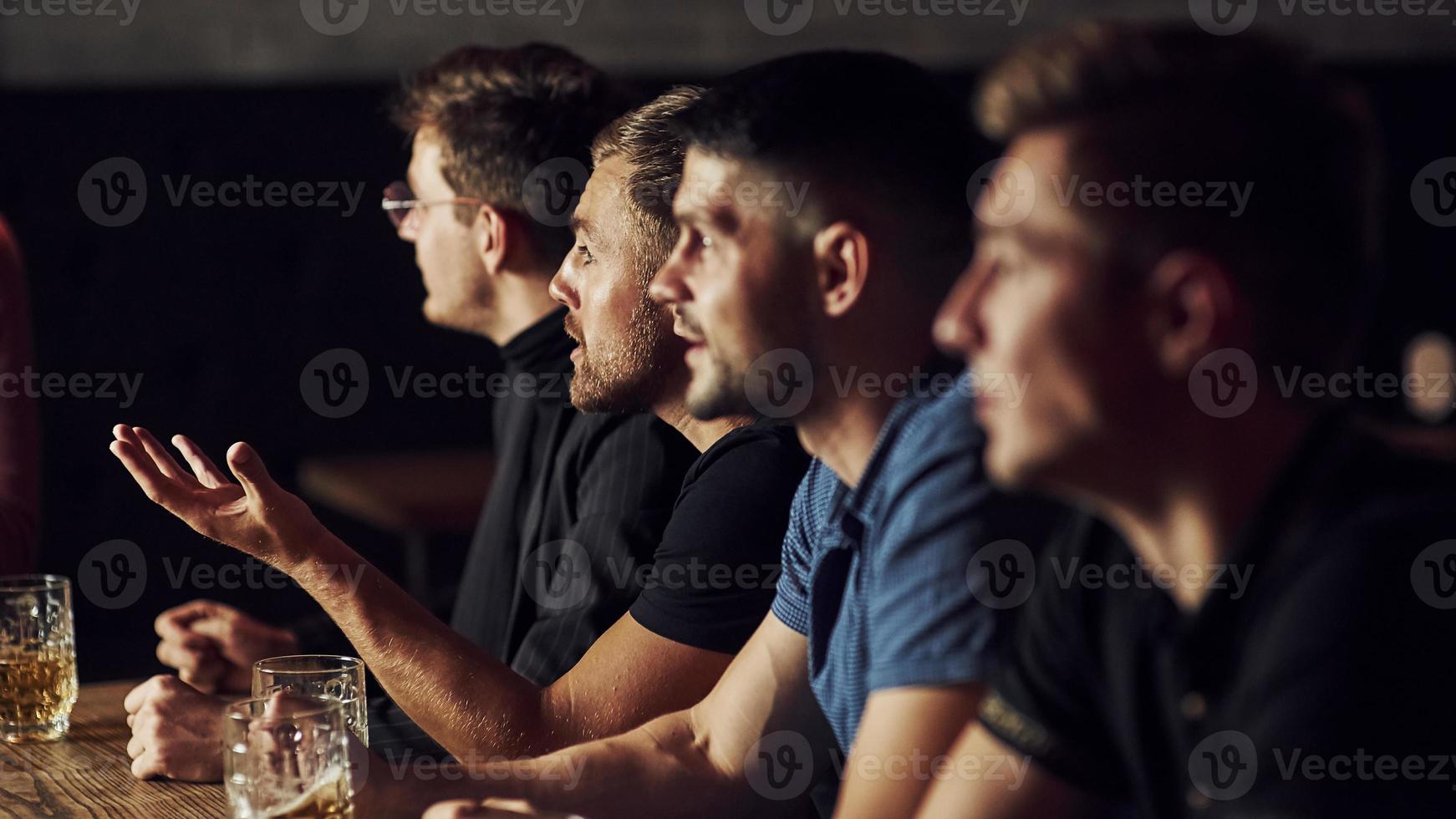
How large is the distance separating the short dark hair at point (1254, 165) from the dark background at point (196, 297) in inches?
103

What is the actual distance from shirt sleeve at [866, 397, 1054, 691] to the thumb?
0.57 metres

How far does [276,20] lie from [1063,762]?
318 centimetres

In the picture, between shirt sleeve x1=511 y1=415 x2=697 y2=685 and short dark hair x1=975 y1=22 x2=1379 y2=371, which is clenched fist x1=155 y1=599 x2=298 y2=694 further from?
short dark hair x1=975 y1=22 x2=1379 y2=371

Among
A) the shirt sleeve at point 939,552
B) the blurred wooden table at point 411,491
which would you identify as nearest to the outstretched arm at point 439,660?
the shirt sleeve at point 939,552

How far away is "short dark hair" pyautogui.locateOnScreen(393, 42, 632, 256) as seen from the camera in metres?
1.96

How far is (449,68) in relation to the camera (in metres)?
2.05

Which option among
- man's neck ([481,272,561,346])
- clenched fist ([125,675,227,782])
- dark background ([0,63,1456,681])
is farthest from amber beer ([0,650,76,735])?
dark background ([0,63,1456,681])

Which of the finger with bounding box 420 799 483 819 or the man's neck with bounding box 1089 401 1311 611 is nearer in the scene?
the man's neck with bounding box 1089 401 1311 611

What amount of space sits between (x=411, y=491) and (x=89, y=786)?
1.79m

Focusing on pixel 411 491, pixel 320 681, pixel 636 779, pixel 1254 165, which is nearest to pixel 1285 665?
pixel 1254 165

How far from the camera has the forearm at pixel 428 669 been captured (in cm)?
139

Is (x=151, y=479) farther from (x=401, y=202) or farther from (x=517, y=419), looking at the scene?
(x=401, y=202)

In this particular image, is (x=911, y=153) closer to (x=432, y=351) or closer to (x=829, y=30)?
(x=432, y=351)

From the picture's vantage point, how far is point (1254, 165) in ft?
2.55
